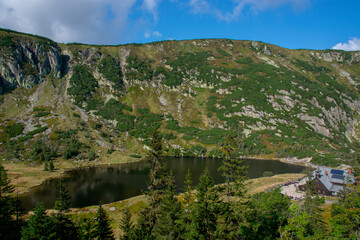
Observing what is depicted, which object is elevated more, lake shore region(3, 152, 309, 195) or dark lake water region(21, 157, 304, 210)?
lake shore region(3, 152, 309, 195)

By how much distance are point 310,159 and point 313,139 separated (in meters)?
42.1

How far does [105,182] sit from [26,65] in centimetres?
15905

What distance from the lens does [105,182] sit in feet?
292

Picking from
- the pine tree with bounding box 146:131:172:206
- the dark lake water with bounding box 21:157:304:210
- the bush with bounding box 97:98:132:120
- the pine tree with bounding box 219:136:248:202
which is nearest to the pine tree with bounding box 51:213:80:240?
the pine tree with bounding box 146:131:172:206

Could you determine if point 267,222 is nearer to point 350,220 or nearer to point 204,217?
point 204,217

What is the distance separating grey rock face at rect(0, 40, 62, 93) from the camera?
546 ft

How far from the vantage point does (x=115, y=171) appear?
109 metres

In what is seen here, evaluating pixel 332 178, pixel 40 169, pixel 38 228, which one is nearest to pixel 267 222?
pixel 38 228

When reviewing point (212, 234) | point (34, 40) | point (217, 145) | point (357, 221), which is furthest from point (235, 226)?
point (34, 40)

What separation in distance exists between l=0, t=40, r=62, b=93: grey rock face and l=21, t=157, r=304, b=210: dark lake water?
384 ft

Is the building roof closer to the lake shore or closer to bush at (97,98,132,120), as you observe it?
the lake shore

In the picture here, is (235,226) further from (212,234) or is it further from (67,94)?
(67,94)

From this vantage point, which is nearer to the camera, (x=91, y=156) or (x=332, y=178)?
(x=332, y=178)

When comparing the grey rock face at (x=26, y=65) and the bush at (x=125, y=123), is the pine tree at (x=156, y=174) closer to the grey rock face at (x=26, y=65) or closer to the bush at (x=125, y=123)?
the bush at (x=125, y=123)
